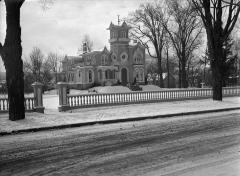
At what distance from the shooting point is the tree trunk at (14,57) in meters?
12.5

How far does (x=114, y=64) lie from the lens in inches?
2066

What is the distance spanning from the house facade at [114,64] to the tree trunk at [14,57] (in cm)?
3664

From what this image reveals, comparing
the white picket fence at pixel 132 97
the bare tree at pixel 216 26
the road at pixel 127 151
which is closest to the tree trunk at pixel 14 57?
the road at pixel 127 151

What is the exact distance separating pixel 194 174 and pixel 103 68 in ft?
152

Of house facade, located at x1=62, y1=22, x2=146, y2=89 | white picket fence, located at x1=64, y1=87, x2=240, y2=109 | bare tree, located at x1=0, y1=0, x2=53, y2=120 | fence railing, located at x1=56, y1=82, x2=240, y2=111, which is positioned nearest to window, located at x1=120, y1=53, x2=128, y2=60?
house facade, located at x1=62, y1=22, x2=146, y2=89

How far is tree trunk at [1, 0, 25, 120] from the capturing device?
12523mm

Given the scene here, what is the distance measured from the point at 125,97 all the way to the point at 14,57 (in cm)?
830

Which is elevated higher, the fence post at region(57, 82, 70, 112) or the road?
the fence post at region(57, 82, 70, 112)

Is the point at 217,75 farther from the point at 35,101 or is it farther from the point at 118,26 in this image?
the point at 118,26

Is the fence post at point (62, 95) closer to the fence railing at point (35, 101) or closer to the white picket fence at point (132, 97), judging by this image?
the white picket fence at point (132, 97)

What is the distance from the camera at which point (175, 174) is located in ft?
17.2

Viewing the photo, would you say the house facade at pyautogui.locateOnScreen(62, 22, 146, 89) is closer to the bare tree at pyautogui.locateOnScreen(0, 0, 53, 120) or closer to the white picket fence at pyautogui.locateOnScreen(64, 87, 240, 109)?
the white picket fence at pyautogui.locateOnScreen(64, 87, 240, 109)

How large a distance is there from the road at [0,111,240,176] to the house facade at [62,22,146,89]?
130 ft

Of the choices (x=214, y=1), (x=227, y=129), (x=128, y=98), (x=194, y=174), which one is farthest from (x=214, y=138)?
(x=214, y=1)
